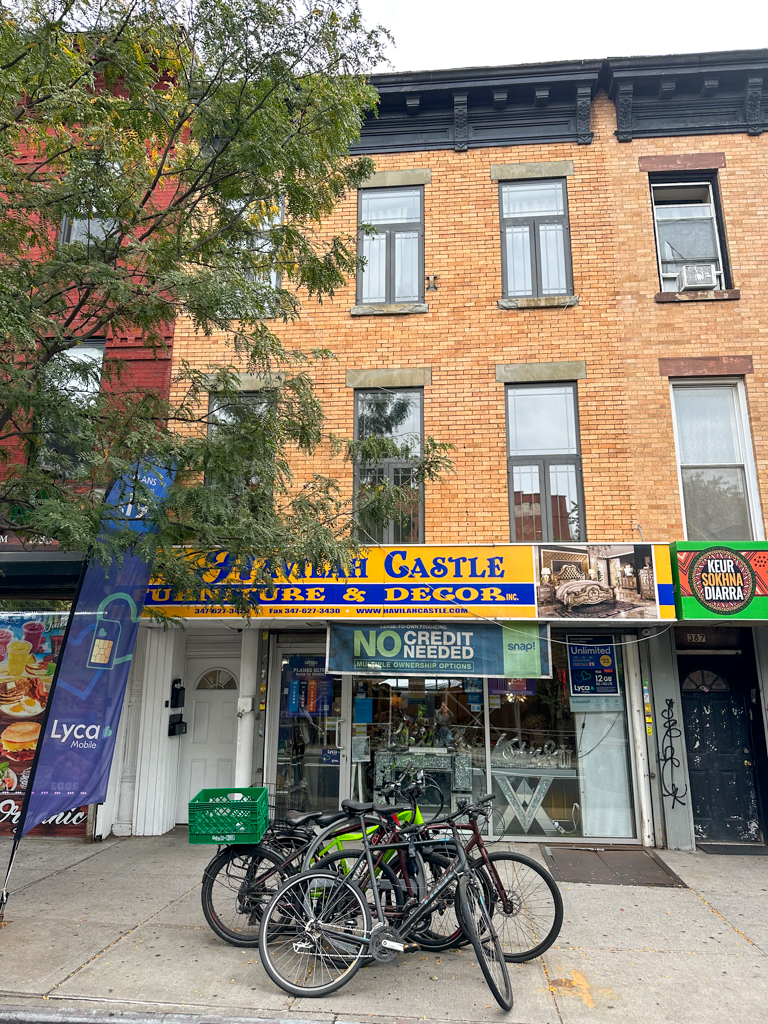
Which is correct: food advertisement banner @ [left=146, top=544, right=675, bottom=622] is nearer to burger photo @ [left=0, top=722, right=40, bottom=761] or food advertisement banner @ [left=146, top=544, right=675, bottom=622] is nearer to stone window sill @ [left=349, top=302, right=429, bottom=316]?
burger photo @ [left=0, top=722, right=40, bottom=761]

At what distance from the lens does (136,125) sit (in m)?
7.18

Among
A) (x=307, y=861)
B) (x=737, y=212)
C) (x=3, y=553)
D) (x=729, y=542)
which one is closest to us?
(x=307, y=861)

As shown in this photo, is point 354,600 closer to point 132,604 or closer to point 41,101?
point 132,604

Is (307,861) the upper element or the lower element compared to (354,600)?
lower

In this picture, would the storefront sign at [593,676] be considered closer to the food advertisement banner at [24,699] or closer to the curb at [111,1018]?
the curb at [111,1018]

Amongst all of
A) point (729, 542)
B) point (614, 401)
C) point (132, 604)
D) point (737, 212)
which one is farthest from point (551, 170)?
point (132, 604)

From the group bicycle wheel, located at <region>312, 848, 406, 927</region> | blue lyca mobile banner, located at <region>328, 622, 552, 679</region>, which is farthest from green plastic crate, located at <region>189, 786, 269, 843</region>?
blue lyca mobile banner, located at <region>328, 622, 552, 679</region>

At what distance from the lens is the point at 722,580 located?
334 inches

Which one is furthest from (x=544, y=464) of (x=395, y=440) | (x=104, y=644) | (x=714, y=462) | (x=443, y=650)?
(x=104, y=644)

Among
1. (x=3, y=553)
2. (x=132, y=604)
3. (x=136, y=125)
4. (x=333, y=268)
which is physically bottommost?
(x=132, y=604)

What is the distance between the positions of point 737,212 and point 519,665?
7255 mm

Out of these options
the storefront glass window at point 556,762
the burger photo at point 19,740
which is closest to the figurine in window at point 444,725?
the storefront glass window at point 556,762

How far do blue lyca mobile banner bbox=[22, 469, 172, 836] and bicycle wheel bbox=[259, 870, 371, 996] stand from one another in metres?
2.59

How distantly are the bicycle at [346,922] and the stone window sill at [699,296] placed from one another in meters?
7.92
